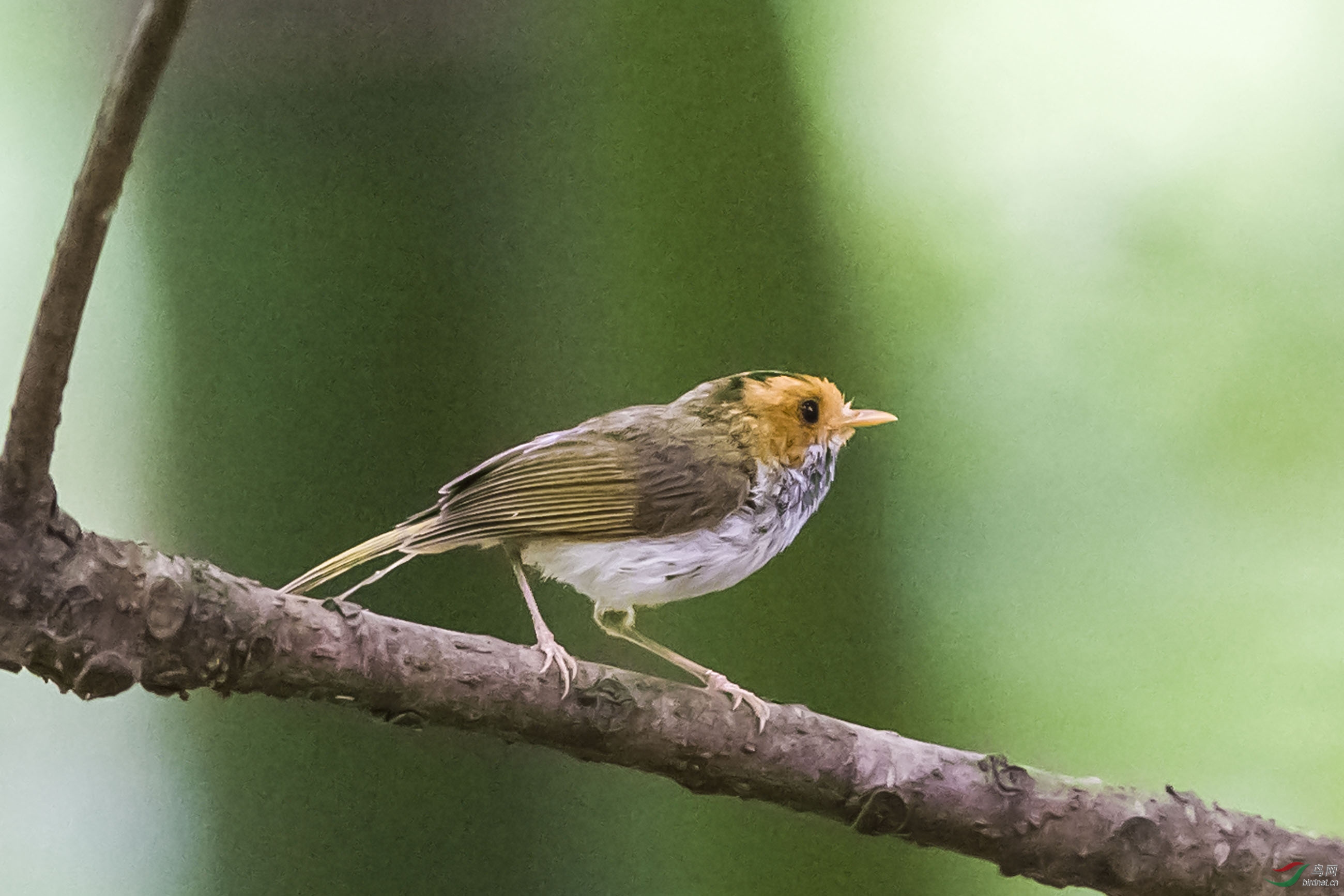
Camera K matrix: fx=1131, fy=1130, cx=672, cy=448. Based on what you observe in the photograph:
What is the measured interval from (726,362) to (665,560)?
27 cm

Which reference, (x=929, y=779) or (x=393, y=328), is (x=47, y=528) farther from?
(x=929, y=779)

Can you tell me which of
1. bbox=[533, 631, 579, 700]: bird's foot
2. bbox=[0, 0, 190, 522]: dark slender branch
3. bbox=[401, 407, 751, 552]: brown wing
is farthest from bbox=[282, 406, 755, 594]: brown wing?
bbox=[0, 0, 190, 522]: dark slender branch

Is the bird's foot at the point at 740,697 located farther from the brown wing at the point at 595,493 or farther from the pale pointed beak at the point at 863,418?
the pale pointed beak at the point at 863,418

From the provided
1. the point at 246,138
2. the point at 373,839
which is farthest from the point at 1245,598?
the point at 246,138

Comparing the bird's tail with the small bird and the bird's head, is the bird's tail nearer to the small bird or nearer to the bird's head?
the small bird

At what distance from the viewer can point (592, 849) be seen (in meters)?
1.29

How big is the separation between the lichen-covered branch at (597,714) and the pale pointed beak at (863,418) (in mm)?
333

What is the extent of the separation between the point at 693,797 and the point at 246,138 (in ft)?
2.93

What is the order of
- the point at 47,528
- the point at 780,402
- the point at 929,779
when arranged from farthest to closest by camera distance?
the point at 780,402
the point at 929,779
the point at 47,528

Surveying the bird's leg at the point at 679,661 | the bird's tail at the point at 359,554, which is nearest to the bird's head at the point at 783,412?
the bird's leg at the point at 679,661

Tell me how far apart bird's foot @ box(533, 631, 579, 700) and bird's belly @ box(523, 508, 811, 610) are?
105mm

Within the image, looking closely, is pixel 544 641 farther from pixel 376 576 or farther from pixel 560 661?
pixel 376 576

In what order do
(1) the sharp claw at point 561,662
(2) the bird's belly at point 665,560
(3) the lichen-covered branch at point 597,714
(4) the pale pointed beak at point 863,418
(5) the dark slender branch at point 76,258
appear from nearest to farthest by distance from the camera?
(5) the dark slender branch at point 76,258, (3) the lichen-covered branch at point 597,714, (1) the sharp claw at point 561,662, (2) the bird's belly at point 665,560, (4) the pale pointed beak at point 863,418

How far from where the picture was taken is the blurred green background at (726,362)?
121cm
